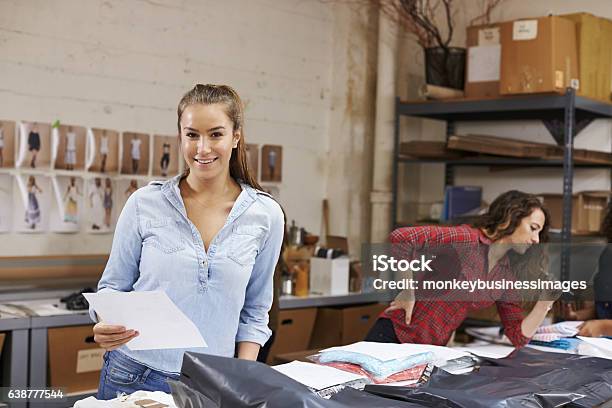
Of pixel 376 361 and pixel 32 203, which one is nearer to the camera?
pixel 376 361

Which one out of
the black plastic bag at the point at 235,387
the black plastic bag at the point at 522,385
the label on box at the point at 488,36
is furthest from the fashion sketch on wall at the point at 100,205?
the black plastic bag at the point at 235,387

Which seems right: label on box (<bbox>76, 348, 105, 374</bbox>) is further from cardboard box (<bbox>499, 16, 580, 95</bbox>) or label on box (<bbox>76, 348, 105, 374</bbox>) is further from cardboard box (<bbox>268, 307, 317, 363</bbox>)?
cardboard box (<bbox>499, 16, 580, 95</bbox>)

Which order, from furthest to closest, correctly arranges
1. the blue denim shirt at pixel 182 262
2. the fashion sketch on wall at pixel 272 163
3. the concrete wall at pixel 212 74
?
the fashion sketch on wall at pixel 272 163
the concrete wall at pixel 212 74
the blue denim shirt at pixel 182 262

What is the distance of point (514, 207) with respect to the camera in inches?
128

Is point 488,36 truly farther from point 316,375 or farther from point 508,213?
point 316,375

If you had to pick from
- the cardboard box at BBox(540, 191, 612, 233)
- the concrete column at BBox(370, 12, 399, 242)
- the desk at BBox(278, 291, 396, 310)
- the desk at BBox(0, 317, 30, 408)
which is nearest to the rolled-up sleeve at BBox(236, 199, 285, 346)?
the desk at BBox(0, 317, 30, 408)

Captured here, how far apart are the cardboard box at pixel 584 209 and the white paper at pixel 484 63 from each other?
2.45 ft

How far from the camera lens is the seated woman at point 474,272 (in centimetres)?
319

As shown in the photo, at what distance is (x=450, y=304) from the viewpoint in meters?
3.20

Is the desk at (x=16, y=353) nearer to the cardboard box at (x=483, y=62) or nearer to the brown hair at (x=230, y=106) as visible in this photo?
the brown hair at (x=230, y=106)

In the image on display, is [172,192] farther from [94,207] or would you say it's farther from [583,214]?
[583,214]

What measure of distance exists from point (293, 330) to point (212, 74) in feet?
5.07

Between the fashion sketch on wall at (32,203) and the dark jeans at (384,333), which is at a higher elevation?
Answer: the fashion sketch on wall at (32,203)

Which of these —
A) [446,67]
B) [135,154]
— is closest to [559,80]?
[446,67]
